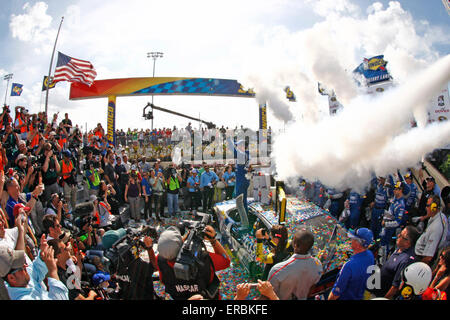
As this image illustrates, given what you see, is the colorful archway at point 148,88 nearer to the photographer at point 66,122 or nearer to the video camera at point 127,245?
the photographer at point 66,122

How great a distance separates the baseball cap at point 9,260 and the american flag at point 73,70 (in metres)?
14.3

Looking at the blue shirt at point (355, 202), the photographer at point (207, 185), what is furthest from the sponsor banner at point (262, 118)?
the blue shirt at point (355, 202)

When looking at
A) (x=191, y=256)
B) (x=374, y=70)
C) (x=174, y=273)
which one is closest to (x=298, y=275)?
(x=191, y=256)

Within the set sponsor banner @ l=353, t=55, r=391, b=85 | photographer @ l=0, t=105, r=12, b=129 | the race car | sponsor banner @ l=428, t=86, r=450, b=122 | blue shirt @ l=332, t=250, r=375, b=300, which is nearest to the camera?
blue shirt @ l=332, t=250, r=375, b=300

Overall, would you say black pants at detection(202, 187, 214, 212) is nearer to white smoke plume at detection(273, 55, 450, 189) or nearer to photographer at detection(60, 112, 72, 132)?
white smoke plume at detection(273, 55, 450, 189)

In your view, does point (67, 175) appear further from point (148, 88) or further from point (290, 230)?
point (148, 88)

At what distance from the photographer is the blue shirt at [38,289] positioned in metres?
2.14

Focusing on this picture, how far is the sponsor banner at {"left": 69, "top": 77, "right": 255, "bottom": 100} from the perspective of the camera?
60.5 ft

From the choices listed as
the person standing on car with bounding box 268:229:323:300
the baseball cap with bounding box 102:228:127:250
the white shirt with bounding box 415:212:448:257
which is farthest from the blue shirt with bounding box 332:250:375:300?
the baseball cap with bounding box 102:228:127:250

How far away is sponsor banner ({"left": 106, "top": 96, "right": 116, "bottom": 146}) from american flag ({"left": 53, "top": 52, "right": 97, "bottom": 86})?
3.47 metres

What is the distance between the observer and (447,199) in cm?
572

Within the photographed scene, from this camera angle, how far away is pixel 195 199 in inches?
410

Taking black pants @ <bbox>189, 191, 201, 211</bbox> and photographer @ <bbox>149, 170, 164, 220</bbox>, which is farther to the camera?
black pants @ <bbox>189, 191, 201, 211</bbox>
